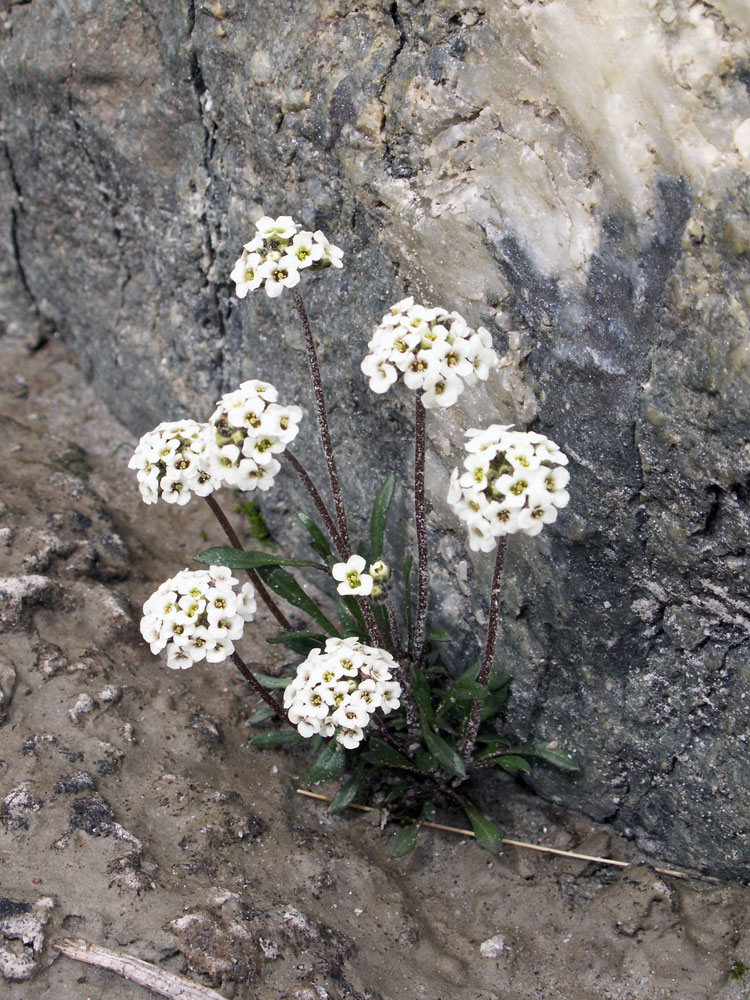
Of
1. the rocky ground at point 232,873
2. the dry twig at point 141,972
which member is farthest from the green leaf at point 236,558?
the dry twig at point 141,972

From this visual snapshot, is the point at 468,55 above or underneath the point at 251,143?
above

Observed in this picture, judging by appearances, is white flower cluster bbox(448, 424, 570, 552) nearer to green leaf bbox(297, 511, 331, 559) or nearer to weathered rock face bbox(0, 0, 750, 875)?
weathered rock face bbox(0, 0, 750, 875)

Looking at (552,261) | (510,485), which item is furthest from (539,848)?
(552,261)

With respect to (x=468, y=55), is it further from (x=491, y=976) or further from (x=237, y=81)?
(x=491, y=976)

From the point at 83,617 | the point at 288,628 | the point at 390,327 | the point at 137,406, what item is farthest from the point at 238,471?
the point at 137,406

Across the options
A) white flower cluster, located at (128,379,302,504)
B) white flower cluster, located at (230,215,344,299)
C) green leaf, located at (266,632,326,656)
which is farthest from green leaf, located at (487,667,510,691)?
white flower cluster, located at (230,215,344,299)

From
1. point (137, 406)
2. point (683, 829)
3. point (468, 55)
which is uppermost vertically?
point (468, 55)

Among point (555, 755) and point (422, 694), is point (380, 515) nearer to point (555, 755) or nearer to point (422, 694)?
point (422, 694)
